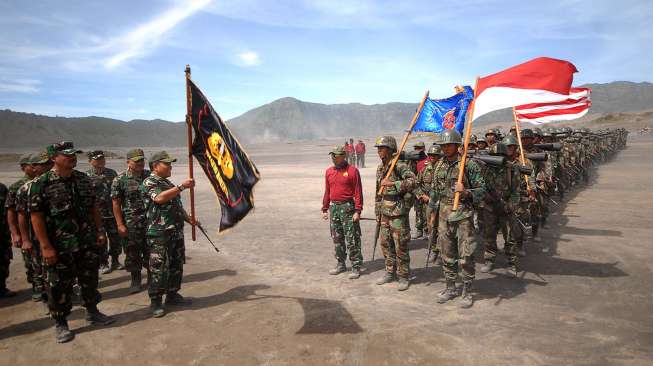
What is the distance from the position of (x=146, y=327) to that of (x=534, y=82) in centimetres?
665

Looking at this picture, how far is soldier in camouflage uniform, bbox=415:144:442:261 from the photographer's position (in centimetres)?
618

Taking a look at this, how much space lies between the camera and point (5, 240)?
5848 millimetres

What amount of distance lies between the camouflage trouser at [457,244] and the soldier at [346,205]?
1441mm

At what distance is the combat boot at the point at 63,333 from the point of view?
4383mm

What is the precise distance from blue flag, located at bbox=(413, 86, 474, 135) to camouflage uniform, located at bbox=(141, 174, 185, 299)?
4427mm

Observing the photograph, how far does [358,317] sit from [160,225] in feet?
9.23

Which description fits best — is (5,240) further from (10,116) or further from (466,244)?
(10,116)

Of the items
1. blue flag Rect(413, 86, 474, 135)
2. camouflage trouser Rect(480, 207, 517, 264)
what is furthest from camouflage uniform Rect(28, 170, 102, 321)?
camouflage trouser Rect(480, 207, 517, 264)

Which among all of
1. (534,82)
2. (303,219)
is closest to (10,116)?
(303,219)

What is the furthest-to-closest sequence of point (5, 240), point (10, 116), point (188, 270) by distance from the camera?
point (10, 116) < point (188, 270) < point (5, 240)

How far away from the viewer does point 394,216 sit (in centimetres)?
573

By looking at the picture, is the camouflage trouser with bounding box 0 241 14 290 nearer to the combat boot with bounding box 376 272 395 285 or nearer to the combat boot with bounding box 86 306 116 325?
the combat boot with bounding box 86 306 116 325

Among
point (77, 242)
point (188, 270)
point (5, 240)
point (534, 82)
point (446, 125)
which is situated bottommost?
point (188, 270)

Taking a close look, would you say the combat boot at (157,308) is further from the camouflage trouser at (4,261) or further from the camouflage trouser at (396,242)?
the camouflage trouser at (396,242)
